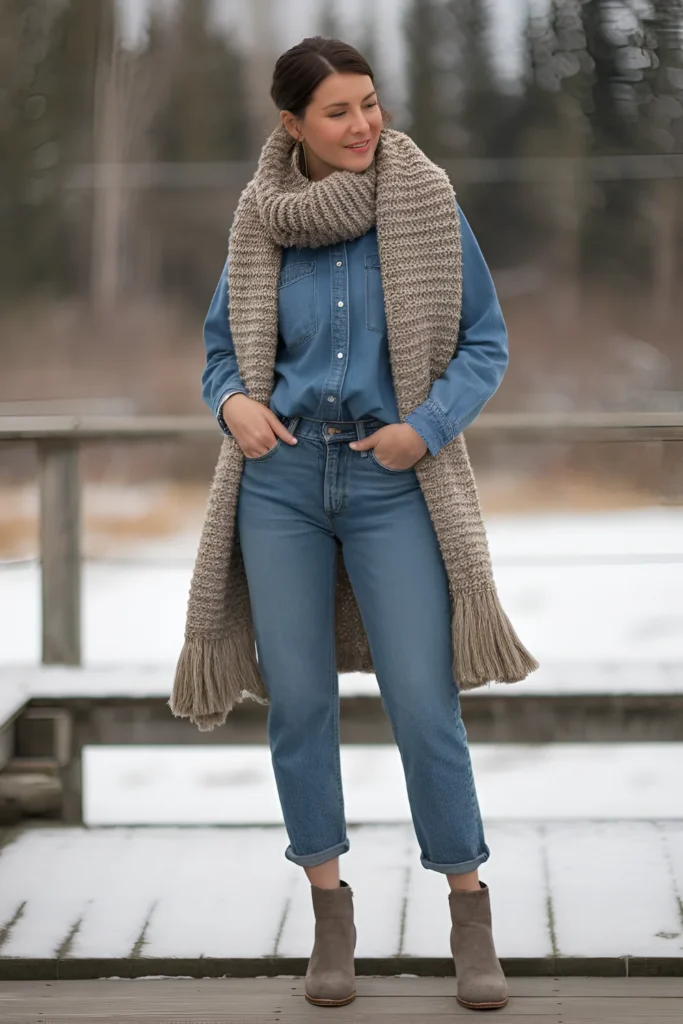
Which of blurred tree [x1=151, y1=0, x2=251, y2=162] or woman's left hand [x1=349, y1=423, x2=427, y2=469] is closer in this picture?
woman's left hand [x1=349, y1=423, x2=427, y2=469]

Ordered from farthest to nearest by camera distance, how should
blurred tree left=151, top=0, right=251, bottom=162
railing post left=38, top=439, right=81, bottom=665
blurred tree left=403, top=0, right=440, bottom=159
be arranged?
blurred tree left=151, top=0, right=251, bottom=162 < blurred tree left=403, top=0, right=440, bottom=159 < railing post left=38, top=439, right=81, bottom=665

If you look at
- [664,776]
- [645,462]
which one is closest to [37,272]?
[645,462]

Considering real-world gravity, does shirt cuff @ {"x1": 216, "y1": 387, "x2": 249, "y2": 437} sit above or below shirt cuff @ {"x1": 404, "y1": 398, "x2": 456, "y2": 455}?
above

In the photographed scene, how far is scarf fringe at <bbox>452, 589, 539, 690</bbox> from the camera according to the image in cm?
146

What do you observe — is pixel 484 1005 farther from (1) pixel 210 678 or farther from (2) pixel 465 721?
(2) pixel 465 721

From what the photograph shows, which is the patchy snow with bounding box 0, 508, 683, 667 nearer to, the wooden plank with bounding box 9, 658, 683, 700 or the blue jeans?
the wooden plank with bounding box 9, 658, 683, 700

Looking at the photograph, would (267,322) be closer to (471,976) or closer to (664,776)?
(471,976)

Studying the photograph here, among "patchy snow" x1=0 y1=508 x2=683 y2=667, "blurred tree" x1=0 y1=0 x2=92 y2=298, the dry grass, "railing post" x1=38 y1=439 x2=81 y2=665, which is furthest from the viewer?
the dry grass

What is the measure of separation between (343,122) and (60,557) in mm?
1192

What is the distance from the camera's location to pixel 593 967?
5.36ft

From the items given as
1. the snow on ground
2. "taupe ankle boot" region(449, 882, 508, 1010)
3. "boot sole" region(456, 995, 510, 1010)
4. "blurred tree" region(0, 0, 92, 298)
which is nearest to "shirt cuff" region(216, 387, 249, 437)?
"taupe ankle boot" region(449, 882, 508, 1010)

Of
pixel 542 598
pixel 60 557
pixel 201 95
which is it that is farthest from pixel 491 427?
pixel 201 95

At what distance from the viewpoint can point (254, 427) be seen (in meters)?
1.48

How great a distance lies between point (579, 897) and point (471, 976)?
386 millimetres
